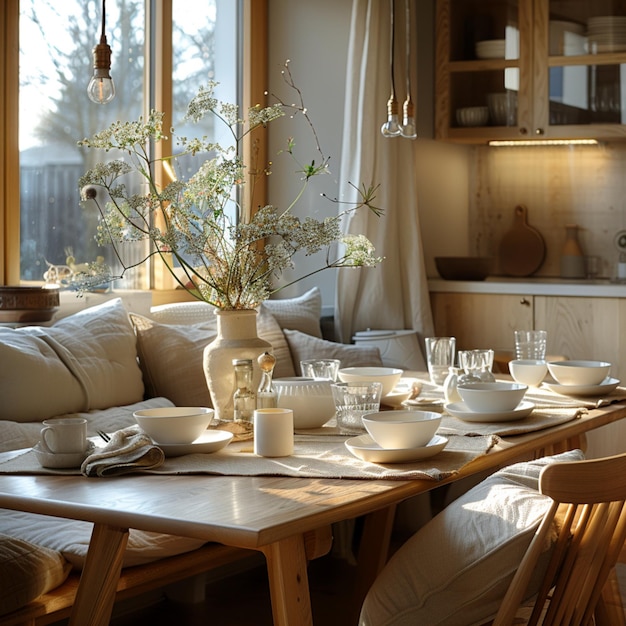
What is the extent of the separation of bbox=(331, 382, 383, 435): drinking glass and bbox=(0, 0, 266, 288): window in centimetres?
161

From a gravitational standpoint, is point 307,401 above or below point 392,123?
below

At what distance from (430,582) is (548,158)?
4012 millimetres

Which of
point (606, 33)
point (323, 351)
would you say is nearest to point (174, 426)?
point (323, 351)

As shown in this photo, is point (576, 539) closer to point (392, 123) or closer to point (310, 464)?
point (310, 464)

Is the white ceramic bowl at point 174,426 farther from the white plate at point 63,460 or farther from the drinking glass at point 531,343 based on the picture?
the drinking glass at point 531,343

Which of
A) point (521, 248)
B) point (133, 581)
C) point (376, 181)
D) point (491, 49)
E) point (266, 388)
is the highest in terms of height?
point (491, 49)

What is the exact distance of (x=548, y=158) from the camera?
5398 mm

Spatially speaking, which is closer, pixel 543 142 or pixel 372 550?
pixel 372 550

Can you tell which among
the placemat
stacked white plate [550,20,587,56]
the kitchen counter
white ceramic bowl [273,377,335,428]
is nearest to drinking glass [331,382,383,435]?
white ceramic bowl [273,377,335,428]

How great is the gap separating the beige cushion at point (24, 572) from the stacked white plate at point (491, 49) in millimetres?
3706

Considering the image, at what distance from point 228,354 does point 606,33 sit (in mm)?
3174

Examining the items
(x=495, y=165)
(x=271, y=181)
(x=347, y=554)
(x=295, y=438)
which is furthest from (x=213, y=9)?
(x=295, y=438)

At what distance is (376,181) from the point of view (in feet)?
15.1

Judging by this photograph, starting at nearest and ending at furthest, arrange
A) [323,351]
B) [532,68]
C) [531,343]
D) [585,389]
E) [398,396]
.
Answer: [398,396] → [585,389] → [531,343] → [323,351] → [532,68]
